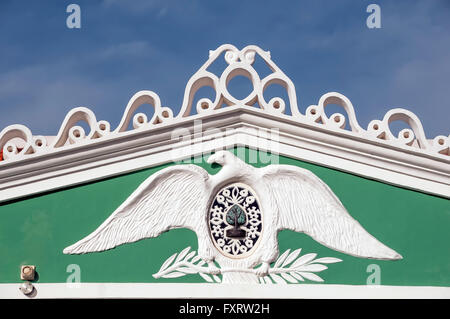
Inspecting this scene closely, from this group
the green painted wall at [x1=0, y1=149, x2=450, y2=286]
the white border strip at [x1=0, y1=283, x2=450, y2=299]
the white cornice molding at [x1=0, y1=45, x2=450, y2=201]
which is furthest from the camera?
the white cornice molding at [x1=0, y1=45, x2=450, y2=201]

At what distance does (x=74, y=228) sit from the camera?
689 cm

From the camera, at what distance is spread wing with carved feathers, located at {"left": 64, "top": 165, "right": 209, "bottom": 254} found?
6832 mm

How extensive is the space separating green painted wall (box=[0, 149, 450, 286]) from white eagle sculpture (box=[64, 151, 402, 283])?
74 mm

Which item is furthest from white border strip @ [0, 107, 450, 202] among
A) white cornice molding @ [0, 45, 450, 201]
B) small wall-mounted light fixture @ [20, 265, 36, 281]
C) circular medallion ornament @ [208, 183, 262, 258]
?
small wall-mounted light fixture @ [20, 265, 36, 281]

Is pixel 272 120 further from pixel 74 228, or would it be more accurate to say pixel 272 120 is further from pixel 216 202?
pixel 74 228

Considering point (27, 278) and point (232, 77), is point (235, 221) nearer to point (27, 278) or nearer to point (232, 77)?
point (232, 77)

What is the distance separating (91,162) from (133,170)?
14.7 inches

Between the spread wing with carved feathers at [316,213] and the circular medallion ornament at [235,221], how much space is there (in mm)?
200

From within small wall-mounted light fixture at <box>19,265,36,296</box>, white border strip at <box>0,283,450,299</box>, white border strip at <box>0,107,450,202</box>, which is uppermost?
white border strip at <box>0,107,450,202</box>

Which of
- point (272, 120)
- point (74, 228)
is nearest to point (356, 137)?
point (272, 120)

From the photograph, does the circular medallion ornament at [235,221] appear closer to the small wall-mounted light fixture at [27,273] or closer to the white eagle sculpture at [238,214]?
the white eagle sculpture at [238,214]

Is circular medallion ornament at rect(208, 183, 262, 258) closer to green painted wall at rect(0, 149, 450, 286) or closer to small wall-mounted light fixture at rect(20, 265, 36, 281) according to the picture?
green painted wall at rect(0, 149, 450, 286)

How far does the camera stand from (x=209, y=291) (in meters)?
6.68

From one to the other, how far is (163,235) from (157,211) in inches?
8.7
